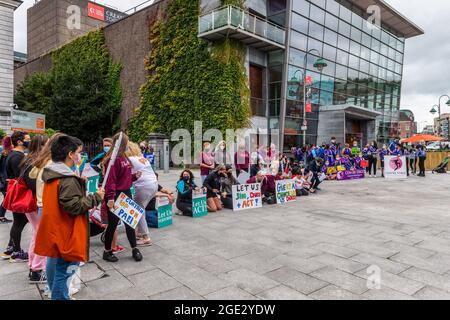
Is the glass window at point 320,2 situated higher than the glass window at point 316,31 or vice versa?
the glass window at point 320,2

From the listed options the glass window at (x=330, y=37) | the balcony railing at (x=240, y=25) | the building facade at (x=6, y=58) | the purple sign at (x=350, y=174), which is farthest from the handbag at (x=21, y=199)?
the glass window at (x=330, y=37)

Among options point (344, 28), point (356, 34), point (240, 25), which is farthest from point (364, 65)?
point (240, 25)

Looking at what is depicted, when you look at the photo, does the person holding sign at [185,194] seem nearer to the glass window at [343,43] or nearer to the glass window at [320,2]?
the glass window at [320,2]

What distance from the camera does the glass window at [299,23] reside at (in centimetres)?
2258

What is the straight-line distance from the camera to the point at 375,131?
1237 inches

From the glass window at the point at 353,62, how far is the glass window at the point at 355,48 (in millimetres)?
429

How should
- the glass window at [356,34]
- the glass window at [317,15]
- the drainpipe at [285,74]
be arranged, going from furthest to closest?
the glass window at [356,34] < the glass window at [317,15] < the drainpipe at [285,74]

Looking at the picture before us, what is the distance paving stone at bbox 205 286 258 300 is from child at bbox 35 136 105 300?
139 centimetres

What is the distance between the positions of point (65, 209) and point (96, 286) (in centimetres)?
140

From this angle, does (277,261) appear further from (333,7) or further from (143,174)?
(333,7)

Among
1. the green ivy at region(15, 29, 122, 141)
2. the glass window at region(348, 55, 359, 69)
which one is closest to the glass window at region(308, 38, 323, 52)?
the glass window at region(348, 55, 359, 69)

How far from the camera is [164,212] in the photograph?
670cm

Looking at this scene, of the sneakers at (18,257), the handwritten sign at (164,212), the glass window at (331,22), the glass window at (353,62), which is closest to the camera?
the sneakers at (18,257)

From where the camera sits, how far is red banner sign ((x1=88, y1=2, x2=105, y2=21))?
52888 mm
